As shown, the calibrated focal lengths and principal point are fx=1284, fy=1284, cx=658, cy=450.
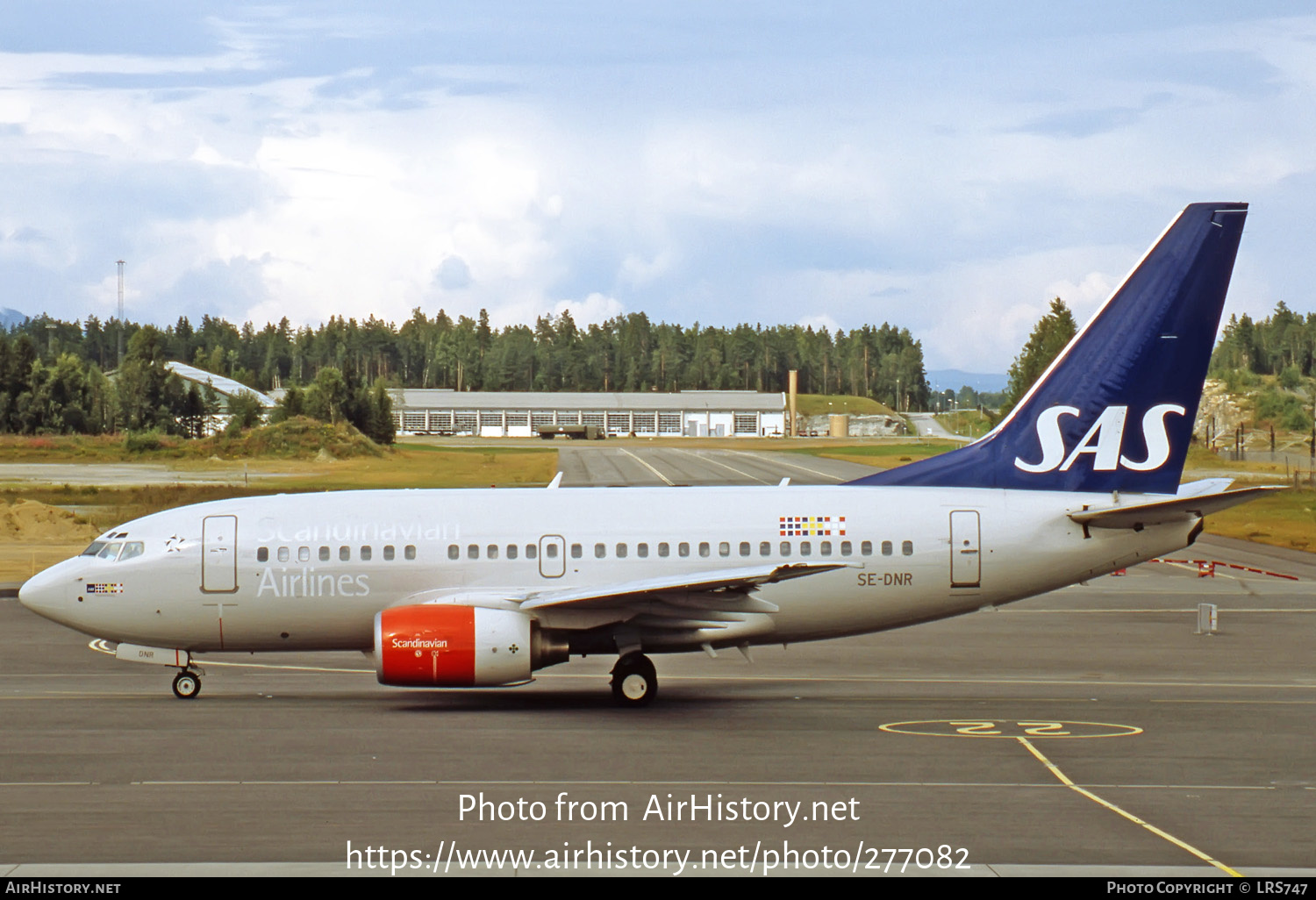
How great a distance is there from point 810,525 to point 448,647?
6889 millimetres

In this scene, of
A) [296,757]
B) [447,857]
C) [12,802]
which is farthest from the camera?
[296,757]

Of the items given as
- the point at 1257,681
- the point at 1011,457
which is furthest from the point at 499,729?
the point at 1257,681

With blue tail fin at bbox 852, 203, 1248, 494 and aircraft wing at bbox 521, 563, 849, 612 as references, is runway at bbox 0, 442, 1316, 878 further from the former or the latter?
blue tail fin at bbox 852, 203, 1248, 494

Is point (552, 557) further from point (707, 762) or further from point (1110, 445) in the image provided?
point (1110, 445)

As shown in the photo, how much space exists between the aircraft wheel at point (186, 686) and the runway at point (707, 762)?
30cm

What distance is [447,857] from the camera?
13789 mm

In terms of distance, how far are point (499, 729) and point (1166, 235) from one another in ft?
49.9

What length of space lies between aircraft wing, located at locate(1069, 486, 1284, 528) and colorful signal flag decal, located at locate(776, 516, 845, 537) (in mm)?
4248

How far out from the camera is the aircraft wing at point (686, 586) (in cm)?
2105

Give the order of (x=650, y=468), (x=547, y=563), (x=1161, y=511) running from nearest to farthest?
(x=1161, y=511)
(x=547, y=563)
(x=650, y=468)

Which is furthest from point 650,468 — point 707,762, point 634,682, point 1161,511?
point 707,762

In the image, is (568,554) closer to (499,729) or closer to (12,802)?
(499,729)

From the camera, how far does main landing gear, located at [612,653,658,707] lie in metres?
22.6

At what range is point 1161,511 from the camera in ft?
74.0
